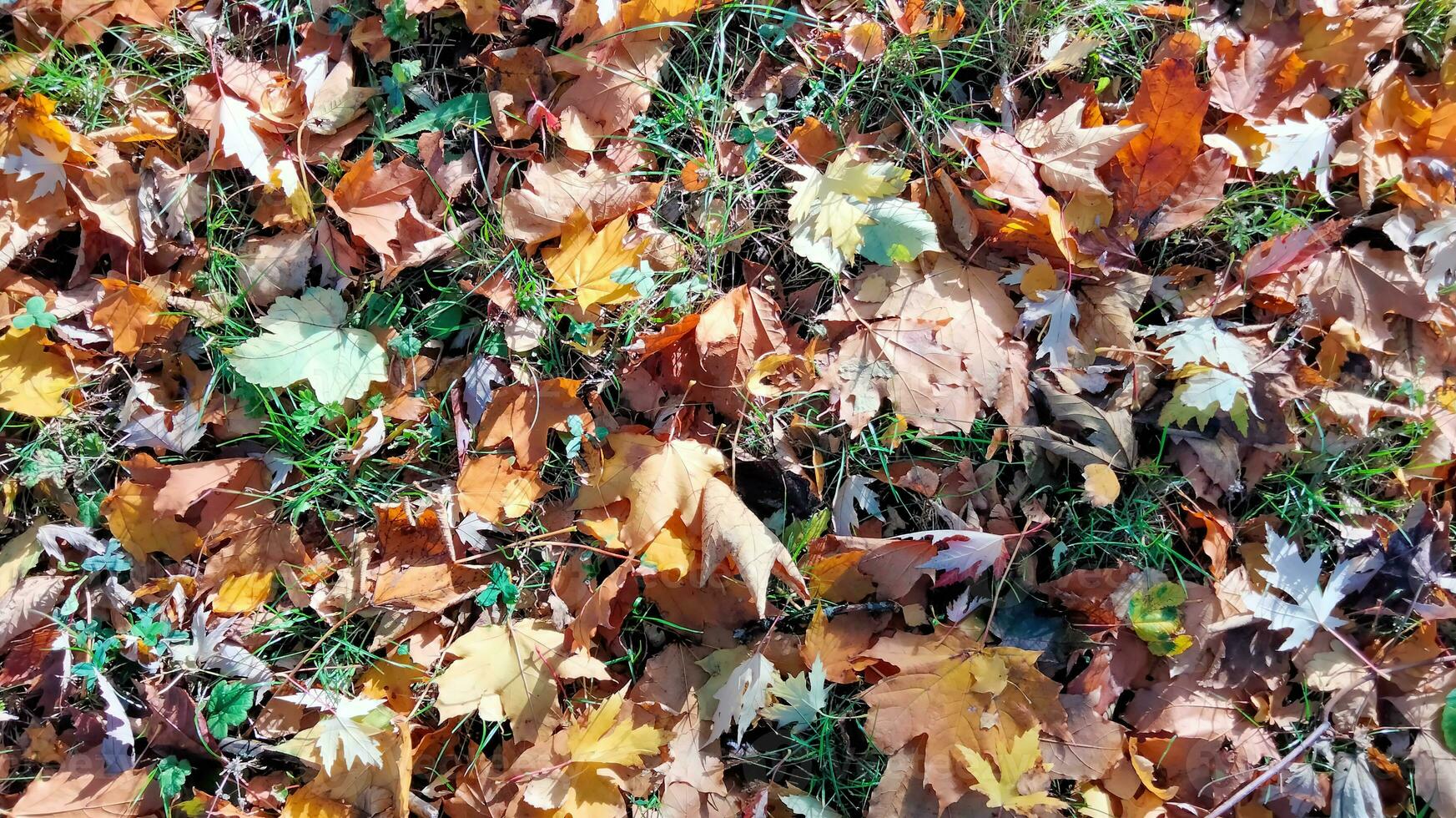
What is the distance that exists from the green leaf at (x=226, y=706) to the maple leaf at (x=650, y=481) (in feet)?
3.06

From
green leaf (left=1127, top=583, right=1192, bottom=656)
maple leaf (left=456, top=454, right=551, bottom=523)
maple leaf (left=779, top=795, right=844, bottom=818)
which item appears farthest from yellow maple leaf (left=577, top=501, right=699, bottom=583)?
green leaf (left=1127, top=583, right=1192, bottom=656)

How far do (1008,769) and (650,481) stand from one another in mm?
1028

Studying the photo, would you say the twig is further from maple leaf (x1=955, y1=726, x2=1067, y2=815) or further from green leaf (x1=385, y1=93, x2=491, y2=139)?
green leaf (x1=385, y1=93, x2=491, y2=139)

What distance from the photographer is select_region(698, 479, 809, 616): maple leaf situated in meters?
1.78

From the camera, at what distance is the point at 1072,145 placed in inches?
77.7

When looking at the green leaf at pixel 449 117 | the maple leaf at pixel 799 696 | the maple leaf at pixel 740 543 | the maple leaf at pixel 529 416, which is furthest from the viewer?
the green leaf at pixel 449 117

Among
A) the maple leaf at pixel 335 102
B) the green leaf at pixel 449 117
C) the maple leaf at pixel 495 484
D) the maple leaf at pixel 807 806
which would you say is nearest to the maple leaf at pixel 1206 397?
the maple leaf at pixel 807 806

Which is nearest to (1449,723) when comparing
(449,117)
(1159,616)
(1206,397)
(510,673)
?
(1159,616)

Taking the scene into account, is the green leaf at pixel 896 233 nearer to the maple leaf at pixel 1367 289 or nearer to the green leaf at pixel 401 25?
the maple leaf at pixel 1367 289

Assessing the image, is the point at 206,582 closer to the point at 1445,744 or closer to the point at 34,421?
the point at 34,421

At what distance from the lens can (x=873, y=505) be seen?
2006mm

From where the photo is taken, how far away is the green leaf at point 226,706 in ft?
6.43

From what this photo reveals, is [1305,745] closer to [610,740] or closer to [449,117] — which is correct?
[610,740]

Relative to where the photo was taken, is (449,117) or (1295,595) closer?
(1295,595)
